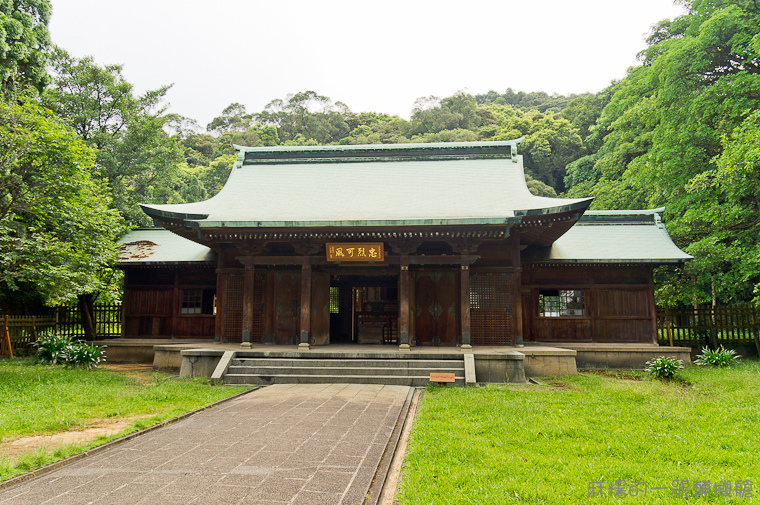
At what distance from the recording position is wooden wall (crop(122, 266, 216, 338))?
15.5 meters

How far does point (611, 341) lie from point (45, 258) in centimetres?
1568

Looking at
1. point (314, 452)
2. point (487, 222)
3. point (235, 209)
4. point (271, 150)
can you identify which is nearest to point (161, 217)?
point (235, 209)

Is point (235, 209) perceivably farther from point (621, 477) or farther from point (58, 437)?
point (621, 477)

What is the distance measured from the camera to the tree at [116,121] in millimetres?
20672

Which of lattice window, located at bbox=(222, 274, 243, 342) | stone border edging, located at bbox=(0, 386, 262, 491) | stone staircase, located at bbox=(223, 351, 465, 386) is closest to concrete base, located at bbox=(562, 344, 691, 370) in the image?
stone staircase, located at bbox=(223, 351, 465, 386)

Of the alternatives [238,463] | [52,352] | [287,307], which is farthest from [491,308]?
[52,352]

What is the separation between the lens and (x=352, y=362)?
11.1 metres

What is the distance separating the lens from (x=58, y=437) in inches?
237

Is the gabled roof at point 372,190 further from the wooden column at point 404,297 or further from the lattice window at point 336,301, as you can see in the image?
the lattice window at point 336,301

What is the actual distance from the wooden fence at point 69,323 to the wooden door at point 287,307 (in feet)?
21.2

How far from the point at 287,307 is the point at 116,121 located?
1498 centimetres

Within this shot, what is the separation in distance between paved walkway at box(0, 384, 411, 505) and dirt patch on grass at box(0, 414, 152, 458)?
25.5 inches

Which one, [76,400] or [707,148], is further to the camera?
[707,148]

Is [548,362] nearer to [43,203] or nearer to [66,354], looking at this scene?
[66,354]
